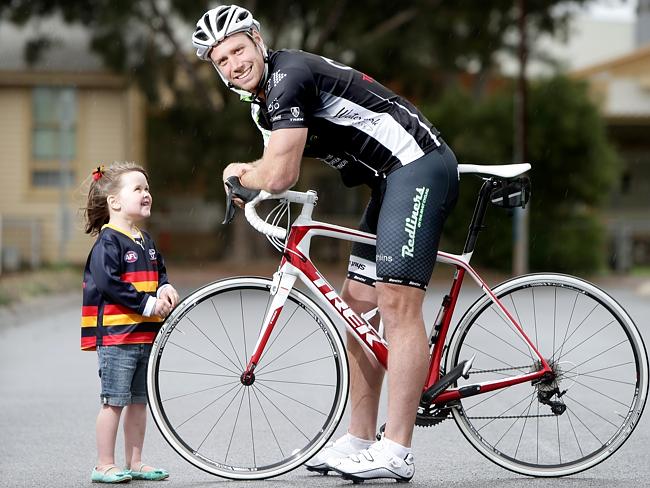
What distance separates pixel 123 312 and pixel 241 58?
1133mm

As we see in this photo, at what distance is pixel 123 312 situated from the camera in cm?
470

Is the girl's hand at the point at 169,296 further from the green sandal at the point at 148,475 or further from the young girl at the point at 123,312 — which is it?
the green sandal at the point at 148,475

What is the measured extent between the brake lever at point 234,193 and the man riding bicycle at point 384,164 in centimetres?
3

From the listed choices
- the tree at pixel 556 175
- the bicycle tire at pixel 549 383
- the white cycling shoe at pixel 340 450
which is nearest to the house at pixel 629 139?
the tree at pixel 556 175

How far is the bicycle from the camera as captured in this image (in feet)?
15.5

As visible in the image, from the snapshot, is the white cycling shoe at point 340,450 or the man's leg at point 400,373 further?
the white cycling shoe at point 340,450

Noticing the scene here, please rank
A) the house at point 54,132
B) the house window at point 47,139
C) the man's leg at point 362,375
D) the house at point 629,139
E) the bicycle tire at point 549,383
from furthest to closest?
the house window at point 47,139, the house at point 54,132, the house at point 629,139, the man's leg at point 362,375, the bicycle tire at point 549,383

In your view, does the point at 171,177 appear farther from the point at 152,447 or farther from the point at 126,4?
the point at 152,447

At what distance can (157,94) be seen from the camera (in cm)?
2503

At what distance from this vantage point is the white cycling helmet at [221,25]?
15.0ft

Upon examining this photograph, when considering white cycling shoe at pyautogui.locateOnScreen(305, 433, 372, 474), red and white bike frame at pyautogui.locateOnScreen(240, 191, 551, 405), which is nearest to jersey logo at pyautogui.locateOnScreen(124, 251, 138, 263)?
red and white bike frame at pyautogui.locateOnScreen(240, 191, 551, 405)

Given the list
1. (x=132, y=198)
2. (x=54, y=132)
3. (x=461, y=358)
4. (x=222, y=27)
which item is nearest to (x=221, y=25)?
(x=222, y=27)

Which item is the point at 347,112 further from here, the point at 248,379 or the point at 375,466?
the point at 375,466

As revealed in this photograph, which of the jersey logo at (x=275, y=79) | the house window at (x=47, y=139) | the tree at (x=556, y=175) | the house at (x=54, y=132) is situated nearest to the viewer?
the jersey logo at (x=275, y=79)
